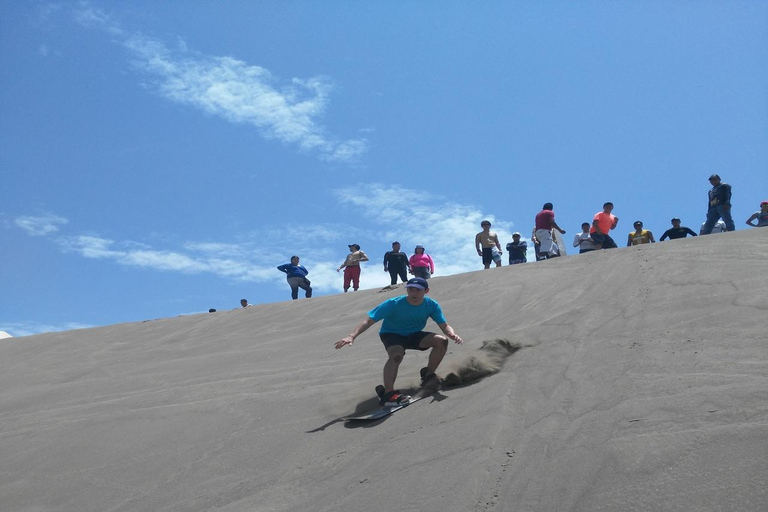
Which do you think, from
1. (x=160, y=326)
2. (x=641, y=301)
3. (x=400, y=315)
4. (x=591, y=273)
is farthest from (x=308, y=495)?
(x=160, y=326)

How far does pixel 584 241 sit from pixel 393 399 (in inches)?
333

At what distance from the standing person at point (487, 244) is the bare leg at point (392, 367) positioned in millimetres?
7933

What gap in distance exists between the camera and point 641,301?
25.5 feet

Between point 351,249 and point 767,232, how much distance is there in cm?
844

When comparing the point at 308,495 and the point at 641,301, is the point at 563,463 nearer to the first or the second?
the point at 308,495

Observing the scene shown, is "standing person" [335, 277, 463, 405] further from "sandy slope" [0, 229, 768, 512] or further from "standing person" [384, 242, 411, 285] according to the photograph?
"standing person" [384, 242, 411, 285]

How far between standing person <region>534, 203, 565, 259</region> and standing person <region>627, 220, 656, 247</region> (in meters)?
1.28

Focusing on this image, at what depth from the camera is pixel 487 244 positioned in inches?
568

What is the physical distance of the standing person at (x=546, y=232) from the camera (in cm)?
1345

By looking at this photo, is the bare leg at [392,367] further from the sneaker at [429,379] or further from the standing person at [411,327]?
the sneaker at [429,379]

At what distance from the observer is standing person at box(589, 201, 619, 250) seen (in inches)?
527

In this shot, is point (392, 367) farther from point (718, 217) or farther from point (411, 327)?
point (718, 217)

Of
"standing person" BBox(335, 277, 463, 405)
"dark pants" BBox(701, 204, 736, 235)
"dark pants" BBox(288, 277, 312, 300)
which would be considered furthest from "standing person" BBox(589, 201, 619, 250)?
"standing person" BBox(335, 277, 463, 405)

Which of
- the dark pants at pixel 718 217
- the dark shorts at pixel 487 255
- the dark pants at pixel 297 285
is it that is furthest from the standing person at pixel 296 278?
the dark pants at pixel 718 217
